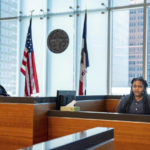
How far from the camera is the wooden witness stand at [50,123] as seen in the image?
369 centimetres

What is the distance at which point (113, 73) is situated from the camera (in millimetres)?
8211

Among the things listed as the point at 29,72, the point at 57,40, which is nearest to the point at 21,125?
the point at 29,72

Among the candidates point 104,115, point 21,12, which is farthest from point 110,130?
point 21,12

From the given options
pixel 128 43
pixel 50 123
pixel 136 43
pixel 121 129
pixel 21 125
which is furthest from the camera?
pixel 128 43

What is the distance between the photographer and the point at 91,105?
19.1ft

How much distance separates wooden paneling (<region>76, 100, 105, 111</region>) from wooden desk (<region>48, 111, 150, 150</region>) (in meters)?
1.04

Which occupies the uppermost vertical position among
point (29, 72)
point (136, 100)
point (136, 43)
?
point (136, 43)

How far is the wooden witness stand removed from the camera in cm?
369

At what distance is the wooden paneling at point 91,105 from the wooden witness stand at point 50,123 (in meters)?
1.05

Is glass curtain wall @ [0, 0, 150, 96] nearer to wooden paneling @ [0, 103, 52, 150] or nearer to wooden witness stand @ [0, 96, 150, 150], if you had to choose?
wooden witness stand @ [0, 96, 150, 150]

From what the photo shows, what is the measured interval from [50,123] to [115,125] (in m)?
Answer: 0.95

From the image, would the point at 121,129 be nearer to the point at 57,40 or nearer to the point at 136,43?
the point at 136,43

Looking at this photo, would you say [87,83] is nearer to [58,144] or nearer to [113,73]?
[113,73]

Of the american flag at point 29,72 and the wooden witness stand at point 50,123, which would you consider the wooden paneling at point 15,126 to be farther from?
the american flag at point 29,72
